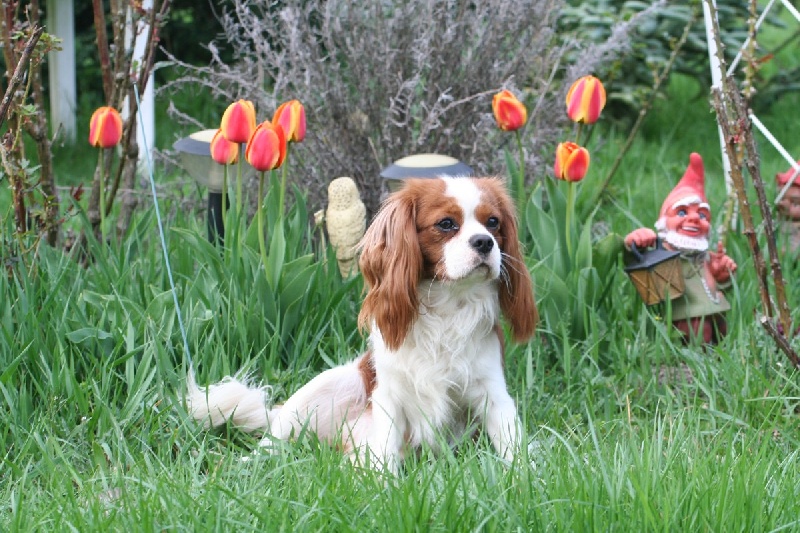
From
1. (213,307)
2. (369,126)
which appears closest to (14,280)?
(213,307)

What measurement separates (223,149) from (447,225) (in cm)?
97

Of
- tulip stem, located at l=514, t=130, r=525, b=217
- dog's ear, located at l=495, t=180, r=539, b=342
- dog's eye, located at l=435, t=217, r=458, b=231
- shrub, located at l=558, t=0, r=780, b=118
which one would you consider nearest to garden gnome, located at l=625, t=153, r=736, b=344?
tulip stem, located at l=514, t=130, r=525, b=217

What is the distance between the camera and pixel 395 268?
2.71 m

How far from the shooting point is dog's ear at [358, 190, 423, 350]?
2.71m

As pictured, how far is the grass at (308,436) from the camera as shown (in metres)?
2.20

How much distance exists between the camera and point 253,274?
345 cm

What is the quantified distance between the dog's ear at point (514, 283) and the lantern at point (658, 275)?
0.85m

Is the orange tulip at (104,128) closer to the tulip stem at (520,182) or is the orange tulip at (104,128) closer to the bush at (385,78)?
the bush at (385,78)

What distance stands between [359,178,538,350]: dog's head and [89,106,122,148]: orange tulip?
105cm

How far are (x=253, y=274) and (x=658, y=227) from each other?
1.44 m

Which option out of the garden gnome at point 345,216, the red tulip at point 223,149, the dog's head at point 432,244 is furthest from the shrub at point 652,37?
the dog's head at point 432,244

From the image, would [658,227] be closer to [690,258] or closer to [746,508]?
[690,258]

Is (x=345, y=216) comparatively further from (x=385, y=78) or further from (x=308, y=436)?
(x=385, y=78)

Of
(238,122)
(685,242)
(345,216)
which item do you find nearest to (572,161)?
(685,242)
